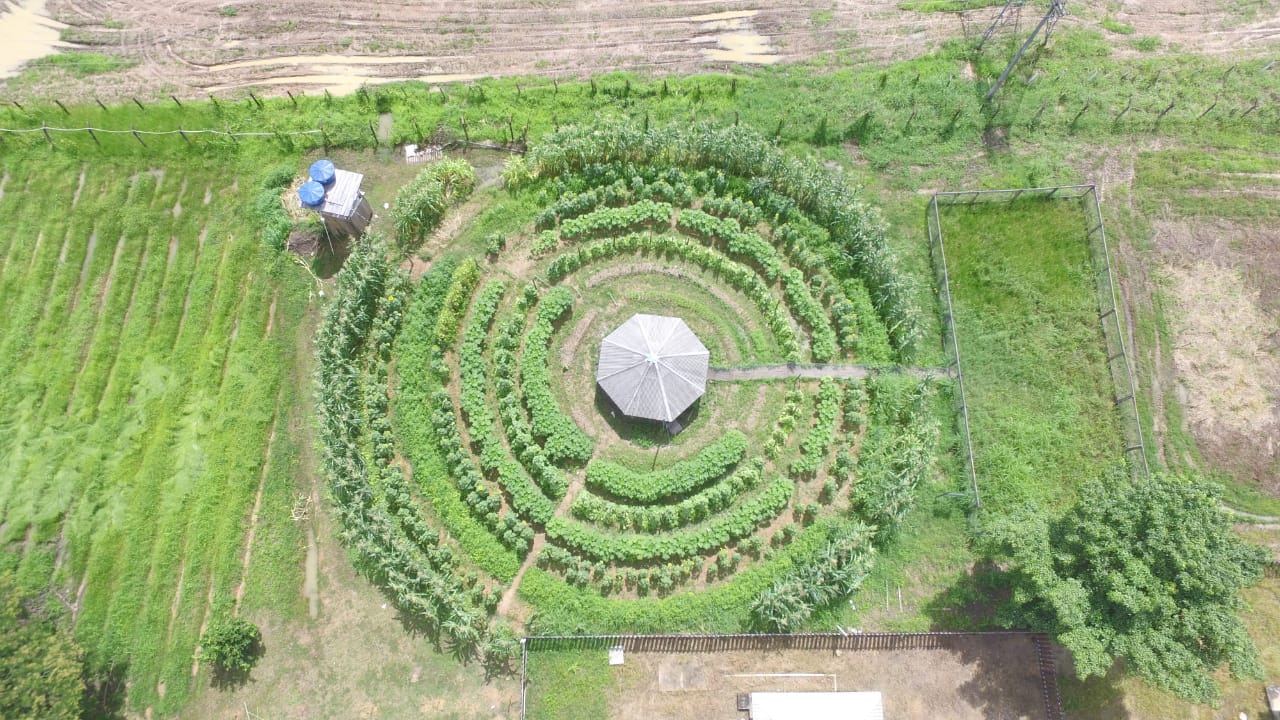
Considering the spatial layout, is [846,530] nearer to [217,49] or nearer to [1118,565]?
[1118,565]

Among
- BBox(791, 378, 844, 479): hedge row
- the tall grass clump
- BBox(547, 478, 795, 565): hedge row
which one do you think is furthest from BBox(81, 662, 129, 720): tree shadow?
BBox(791, 378, 844, 479): hedge row

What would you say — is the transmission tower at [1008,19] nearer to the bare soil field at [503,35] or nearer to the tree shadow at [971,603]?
the bare soil field at [503,35]

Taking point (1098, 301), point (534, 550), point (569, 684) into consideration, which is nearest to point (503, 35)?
point (534, 550)

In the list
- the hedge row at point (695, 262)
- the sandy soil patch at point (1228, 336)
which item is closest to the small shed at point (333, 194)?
the hedge row at point (695, 262)

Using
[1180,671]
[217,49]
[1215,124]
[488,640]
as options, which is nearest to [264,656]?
[488,640]

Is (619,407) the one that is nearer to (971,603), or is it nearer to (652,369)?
(652,369)
